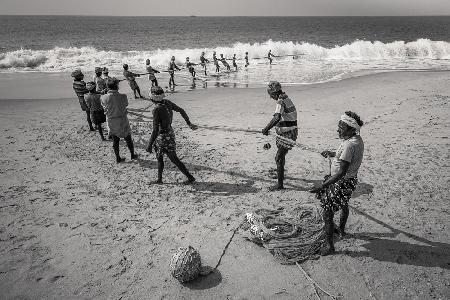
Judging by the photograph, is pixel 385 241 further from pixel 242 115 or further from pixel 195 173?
pixel 242 115

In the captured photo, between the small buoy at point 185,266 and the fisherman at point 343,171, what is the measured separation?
1.80 metres

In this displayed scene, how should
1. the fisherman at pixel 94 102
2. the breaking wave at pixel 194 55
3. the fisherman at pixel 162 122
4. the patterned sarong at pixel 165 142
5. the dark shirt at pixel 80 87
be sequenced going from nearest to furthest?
the fisherman at pixel 162 122 < the patterned sarong at pixel 165 142 < the fisherman at pixel 94 102 < the dark shirt at pixel 80 87 < the breaking wave at pixel 194 55

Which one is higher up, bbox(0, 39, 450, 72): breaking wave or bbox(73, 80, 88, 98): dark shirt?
bbox(0, 39, 450, 72): breaking wave

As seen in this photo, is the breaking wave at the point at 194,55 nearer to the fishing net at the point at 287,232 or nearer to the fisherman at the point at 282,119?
the fisherman at the point at 282,119

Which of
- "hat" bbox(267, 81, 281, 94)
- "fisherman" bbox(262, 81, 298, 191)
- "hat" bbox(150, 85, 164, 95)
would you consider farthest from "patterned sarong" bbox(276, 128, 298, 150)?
"hat" bbox(150, 85, 164, 95)

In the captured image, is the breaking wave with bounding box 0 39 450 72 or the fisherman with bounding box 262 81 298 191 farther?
the breaking wave with bounding box 0 39 450 72

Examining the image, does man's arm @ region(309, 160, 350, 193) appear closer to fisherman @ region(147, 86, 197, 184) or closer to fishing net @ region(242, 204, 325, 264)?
fishing net @ region(242, 204, 325, 264)

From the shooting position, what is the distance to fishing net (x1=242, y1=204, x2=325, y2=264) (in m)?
4.80

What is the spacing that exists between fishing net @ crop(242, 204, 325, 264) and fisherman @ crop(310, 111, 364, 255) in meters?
0.25

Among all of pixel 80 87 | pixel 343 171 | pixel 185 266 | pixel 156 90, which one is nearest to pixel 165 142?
pixel 156 90

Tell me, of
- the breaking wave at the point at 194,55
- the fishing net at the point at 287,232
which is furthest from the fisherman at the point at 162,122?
the breaking wave at the point at 194,55

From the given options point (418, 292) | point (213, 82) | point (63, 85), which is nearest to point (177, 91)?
point (213, 82)

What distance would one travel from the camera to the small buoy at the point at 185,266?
4.23m

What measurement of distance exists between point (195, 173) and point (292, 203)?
96.5 inches
